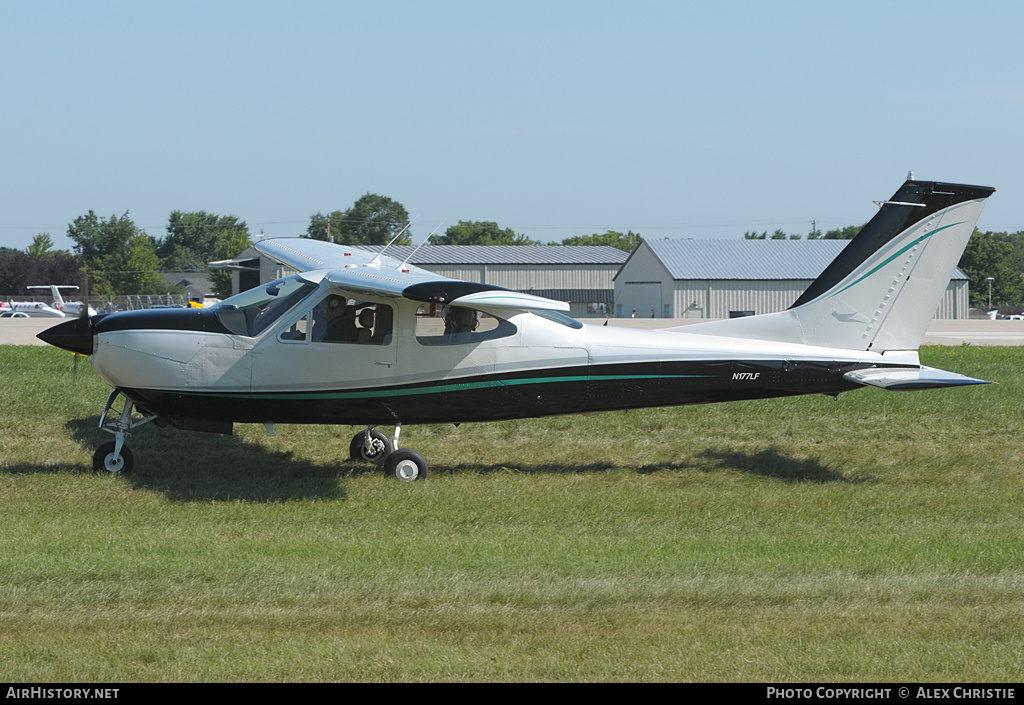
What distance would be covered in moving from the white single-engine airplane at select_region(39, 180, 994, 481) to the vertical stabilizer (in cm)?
2

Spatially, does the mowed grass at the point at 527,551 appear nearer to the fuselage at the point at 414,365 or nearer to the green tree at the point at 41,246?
the fuselage at the point at 414,365

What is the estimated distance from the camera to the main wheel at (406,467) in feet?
38.0

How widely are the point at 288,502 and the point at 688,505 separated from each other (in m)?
4.11

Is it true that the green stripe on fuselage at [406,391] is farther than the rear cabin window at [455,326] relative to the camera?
No

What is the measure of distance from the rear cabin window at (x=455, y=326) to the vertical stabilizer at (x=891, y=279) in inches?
114

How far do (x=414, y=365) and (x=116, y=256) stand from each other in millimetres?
102880

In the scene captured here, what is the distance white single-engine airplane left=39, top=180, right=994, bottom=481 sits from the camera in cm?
1115

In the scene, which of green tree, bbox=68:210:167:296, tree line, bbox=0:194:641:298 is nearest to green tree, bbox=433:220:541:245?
tree line, bbox=0:194:641:298

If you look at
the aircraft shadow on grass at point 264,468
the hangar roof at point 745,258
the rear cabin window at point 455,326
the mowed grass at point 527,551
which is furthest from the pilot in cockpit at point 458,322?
the hangar roof at point 745,258

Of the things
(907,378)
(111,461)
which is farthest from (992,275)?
(111,461)

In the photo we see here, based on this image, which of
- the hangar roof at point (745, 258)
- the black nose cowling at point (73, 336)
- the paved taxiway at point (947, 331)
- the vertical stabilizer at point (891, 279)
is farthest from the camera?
the hangar roof at point (745, 258)
